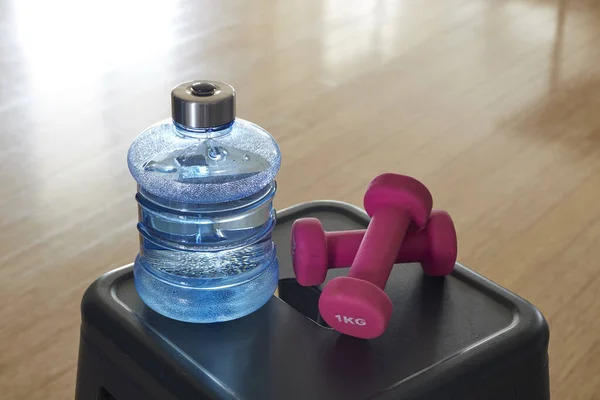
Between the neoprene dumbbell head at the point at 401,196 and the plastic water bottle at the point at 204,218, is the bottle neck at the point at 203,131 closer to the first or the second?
the plastic water bottle at the point at 204,218

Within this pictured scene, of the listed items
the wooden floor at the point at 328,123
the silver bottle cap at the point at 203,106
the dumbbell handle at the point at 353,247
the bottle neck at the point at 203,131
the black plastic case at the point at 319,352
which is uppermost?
the silver bottle cap at the point at 203,106

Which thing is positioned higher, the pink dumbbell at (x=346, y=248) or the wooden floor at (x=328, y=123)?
the pink dumbbell at (x=346, y=248)

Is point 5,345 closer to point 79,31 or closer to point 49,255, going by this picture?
point 49,255

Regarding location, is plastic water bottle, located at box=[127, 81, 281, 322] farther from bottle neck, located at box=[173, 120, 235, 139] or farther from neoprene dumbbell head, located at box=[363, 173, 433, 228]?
neoprene dumbbell head, located at box=[363, 173, 433, 228]

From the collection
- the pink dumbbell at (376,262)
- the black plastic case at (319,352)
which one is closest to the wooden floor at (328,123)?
the black plastic case at (319,352)

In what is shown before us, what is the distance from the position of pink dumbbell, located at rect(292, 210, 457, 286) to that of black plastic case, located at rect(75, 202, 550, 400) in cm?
4

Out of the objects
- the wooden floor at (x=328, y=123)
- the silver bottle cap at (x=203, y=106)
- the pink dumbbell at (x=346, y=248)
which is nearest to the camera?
the silver bottle cap at (x=203, y=106)

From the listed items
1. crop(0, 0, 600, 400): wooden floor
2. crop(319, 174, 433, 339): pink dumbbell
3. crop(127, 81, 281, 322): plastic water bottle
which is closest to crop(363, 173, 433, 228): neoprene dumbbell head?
crop(319, 174, 433, 339): pink dumbbell

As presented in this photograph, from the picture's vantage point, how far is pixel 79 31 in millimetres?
3037

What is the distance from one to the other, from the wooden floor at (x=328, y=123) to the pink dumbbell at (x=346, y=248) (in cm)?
68

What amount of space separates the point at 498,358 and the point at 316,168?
53.1 inches

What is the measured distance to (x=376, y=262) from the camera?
2.97 feet

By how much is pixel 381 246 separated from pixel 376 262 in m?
0.02

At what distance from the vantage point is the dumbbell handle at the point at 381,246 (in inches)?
35.2
